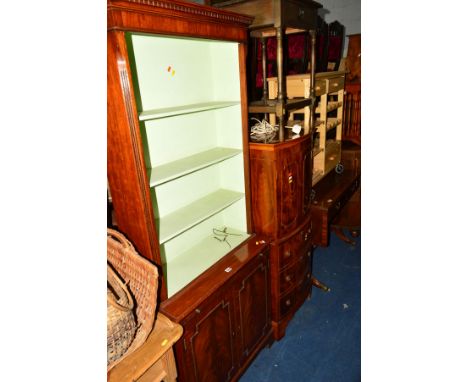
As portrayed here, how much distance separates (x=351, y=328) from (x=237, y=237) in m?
1.22

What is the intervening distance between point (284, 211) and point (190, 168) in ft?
2.59

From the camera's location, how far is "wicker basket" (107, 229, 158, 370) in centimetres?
122

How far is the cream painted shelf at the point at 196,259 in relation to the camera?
5.68 feet

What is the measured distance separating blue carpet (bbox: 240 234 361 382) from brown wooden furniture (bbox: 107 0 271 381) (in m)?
0.16

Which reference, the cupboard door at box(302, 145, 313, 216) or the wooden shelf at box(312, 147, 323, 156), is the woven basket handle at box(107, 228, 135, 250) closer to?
the cupboard door at box(302, 145, 313, 216)

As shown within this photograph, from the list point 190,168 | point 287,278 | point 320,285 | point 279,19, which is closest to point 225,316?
point 287,278

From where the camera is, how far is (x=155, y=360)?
49.1 inches

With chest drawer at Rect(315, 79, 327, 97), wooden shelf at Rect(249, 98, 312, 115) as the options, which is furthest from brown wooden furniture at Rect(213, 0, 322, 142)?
chest drawer at Rect(315, 79, 327, 97)

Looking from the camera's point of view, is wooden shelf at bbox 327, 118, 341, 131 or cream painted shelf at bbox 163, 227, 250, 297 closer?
cream painted shelf at bbox 163, 227, 250, 297

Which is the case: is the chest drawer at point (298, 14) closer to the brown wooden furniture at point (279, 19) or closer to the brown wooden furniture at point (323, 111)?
the brown wooden furniture at point (279, 19)

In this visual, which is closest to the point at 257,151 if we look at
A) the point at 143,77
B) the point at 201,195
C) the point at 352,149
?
the point at 201,195

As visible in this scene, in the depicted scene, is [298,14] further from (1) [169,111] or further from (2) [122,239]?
(2) [122,239]

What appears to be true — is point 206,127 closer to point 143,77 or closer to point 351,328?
point 143,77
